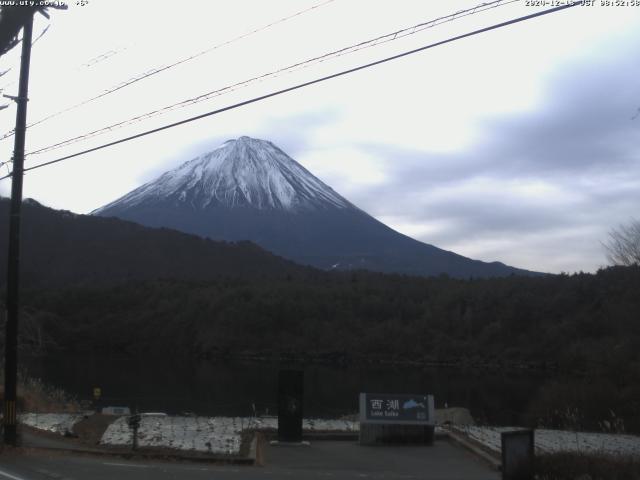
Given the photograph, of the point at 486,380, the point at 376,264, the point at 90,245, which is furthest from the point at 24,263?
the point at 376,264

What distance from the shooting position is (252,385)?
55062mm

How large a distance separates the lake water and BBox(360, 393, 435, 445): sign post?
13.9m

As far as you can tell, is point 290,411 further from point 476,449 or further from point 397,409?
point 476,449

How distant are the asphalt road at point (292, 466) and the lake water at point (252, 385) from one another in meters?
14.7

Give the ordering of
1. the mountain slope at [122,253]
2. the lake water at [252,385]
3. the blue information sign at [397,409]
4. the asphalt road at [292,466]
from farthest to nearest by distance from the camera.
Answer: the mountain slope at [122,253]
the lake water at [252,385]
the blue information sign at [397,409]
the asphalt road at [292,466]

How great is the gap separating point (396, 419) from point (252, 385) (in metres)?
40.2

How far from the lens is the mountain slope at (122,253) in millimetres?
128750

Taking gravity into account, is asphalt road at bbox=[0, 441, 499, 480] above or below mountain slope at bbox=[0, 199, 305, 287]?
below

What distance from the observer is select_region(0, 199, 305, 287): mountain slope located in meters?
129

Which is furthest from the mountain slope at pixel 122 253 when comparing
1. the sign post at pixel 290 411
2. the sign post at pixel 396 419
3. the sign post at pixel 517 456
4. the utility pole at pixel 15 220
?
the sign post at pixel 517 456

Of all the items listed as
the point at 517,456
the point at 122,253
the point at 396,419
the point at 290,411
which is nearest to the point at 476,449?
the point at 396,419

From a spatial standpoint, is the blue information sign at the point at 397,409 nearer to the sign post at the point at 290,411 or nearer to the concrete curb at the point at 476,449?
the concrete curb at the point at 476,449

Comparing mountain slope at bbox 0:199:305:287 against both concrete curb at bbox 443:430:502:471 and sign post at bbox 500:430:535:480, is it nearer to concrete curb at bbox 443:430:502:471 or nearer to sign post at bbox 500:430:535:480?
concrete curb at bbox 443:430:502:471

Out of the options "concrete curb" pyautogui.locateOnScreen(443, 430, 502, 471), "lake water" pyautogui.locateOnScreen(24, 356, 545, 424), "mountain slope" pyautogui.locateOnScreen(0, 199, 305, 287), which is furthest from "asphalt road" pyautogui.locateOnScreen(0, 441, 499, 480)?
"mountain slope" pyautogui.locateOnScreen(0, 199, 305, 287)
